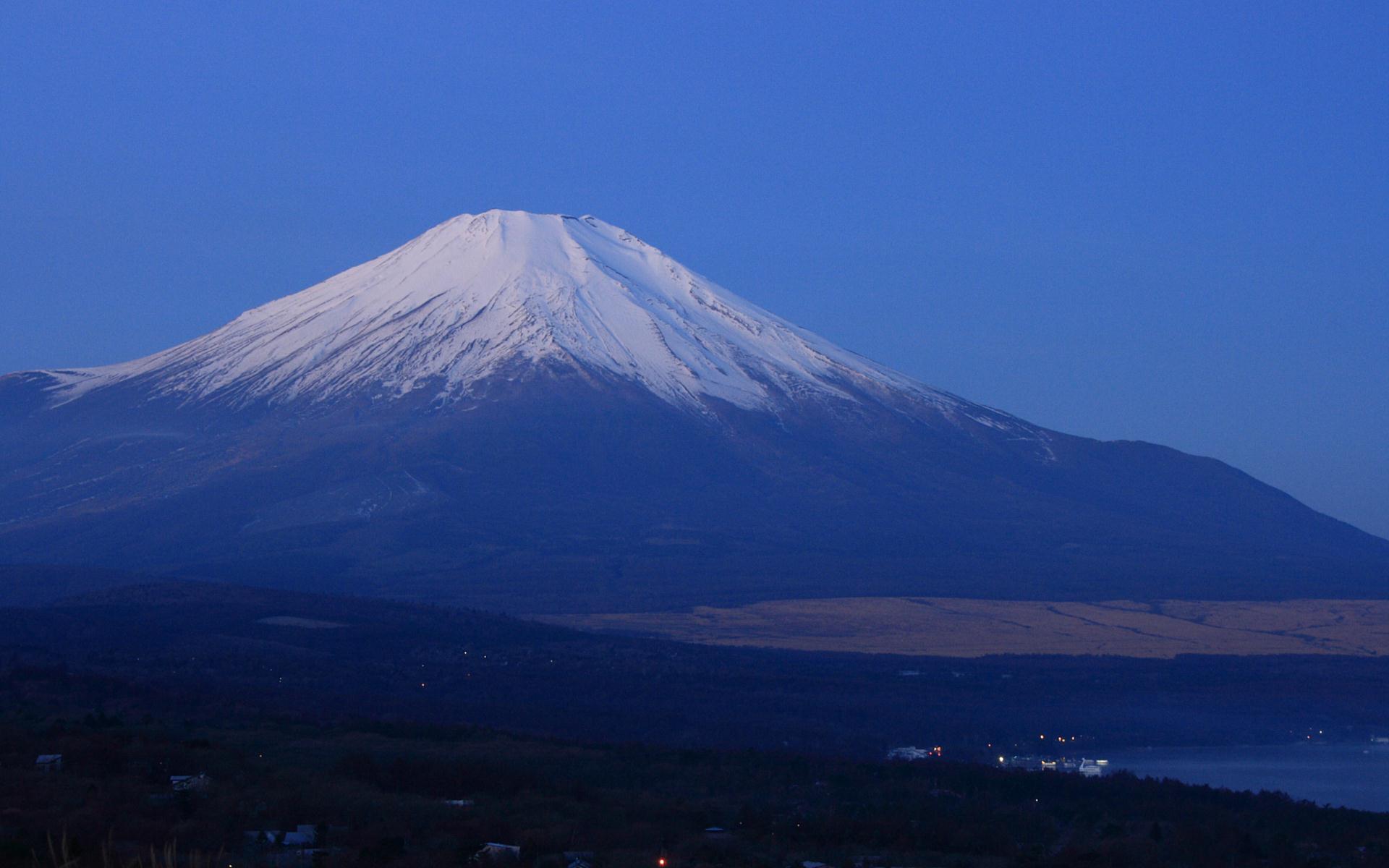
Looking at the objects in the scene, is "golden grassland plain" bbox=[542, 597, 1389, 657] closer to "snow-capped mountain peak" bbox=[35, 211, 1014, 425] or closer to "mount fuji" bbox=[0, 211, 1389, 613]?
"mount fuji" bbox=[0, 211, 1389, 613]

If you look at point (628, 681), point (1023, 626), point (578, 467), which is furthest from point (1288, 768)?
point (578, 467)

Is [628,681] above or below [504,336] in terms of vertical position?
below

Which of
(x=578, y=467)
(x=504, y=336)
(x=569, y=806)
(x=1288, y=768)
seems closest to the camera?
(x=569, y=806)

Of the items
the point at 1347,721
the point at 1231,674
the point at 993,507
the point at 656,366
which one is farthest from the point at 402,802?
the point at 656,366

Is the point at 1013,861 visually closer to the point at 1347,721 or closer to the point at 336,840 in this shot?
the point at 336,840

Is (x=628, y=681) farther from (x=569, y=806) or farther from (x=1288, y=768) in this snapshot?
(x=569, y=806)

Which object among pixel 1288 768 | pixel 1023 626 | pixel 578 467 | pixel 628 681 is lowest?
pixel 1288 768

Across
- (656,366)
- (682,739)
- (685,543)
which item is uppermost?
(656,366)
